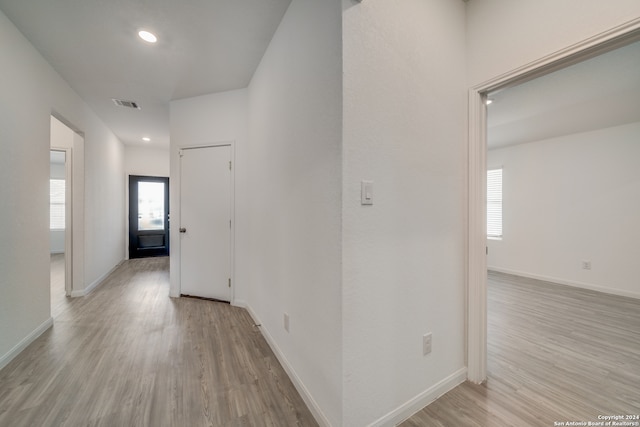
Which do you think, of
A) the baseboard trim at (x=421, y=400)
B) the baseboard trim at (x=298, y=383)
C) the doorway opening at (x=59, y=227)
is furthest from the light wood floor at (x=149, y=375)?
the doorway opening at (x=59, y=227)

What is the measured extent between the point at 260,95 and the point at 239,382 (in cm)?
251

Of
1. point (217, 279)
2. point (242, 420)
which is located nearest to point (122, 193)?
point (217, 279)

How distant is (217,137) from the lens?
3.28 m

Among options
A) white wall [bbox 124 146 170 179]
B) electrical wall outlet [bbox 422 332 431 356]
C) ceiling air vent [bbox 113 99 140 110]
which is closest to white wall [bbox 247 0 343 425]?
electrical wall outlet [bbox 422 332 431 356]

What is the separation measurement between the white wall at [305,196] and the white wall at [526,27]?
3.62 feet

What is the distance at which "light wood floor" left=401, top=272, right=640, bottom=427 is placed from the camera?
150cm

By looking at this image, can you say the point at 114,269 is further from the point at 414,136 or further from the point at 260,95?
the point at 414,136

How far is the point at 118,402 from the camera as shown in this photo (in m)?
1.57

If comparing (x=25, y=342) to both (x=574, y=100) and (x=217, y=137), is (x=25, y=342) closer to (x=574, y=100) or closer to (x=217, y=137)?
(x=217, y=137)

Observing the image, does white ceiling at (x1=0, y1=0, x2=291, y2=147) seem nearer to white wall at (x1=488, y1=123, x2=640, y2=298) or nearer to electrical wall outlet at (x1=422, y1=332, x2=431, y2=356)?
electrical wall outlet at (x1=422, y1=332, x2=431, y2=356)

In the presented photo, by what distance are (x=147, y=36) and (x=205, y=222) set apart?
203 centimetres

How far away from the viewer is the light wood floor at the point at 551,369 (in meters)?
1.50

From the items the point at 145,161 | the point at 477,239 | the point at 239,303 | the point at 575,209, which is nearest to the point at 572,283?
the point at 575,209

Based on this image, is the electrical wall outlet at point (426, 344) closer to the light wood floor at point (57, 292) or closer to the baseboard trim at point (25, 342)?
the baseboard trim at point (25, 342)
